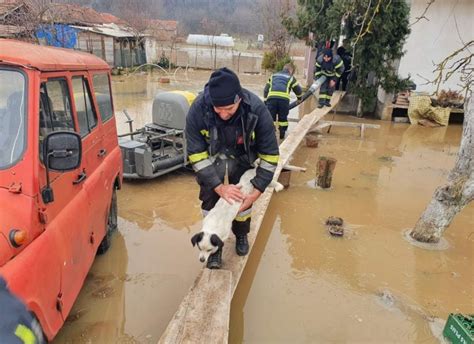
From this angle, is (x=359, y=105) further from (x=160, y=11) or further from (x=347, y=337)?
(x=160, y=11)

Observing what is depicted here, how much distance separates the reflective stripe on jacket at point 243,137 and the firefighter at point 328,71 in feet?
26.7

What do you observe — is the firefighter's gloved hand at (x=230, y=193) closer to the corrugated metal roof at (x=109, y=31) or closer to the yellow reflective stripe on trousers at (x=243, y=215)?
the yellow reflective stripe on trousers at (x=243, y=215)

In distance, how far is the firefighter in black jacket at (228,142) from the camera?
2.97 metres

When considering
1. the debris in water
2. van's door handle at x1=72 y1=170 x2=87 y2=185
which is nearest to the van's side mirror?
van's door handle at x1=72 y1=170 x2=87 y2=185

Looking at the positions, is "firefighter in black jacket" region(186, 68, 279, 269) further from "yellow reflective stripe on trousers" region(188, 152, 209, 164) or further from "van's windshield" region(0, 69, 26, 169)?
"van's windshield" region(0, 69, 26, 169)

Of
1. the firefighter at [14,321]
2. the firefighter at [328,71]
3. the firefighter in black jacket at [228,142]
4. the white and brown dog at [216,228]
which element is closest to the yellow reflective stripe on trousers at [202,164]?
the firefighter in black jacket at [228,142]

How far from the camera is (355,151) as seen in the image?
9102 mm

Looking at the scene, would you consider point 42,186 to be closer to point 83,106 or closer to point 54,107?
point 54,107

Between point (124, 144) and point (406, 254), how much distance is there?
4.32 meters

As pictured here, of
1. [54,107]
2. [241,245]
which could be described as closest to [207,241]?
[241,245]

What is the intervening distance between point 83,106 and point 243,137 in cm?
156

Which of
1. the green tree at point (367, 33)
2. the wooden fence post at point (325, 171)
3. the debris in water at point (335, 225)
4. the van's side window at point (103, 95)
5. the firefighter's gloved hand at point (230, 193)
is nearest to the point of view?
the firefighter's gloved hand at point (230, 193)

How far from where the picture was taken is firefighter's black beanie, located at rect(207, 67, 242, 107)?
2703mm

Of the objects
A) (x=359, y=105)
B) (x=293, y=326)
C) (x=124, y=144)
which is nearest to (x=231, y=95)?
(x=293, y=326)
